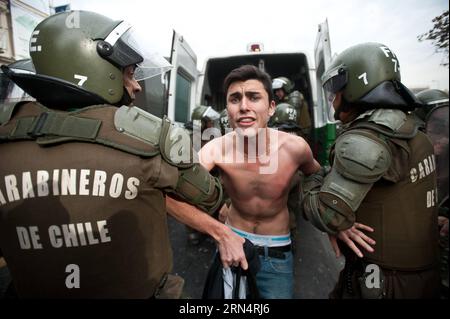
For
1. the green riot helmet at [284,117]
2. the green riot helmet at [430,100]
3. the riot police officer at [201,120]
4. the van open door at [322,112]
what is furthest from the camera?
the riot police officer at [201,120]

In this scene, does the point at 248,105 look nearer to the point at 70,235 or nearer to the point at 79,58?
the point at 79,58

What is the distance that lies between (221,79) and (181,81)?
2545mm

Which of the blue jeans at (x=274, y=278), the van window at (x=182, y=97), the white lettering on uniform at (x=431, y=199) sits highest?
the van window at (x=182, y=97)

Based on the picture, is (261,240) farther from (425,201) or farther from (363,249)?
(425,201)

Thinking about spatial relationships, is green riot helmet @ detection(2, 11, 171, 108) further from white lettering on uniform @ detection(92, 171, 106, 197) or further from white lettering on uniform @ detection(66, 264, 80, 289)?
white lettering on uniform @ detection(66, 264, 80, 289)

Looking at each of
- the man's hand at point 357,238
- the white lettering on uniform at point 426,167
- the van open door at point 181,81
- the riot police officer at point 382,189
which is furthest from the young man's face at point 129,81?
the van open door at point 181,81

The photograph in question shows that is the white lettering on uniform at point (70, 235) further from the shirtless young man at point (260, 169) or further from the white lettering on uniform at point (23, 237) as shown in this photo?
the shirtless young man at point (260, 169)

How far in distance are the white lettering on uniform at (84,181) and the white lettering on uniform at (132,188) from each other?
0.50ft

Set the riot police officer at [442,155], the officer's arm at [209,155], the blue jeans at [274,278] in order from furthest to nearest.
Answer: the officer's arm at [209,155] → the blue jeans at [274,278] → the riot police officer at [442,155]

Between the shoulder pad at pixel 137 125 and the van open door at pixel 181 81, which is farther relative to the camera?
the van open door at pixel 181 81

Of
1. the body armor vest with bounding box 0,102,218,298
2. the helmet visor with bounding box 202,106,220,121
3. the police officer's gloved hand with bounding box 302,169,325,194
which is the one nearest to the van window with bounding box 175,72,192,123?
the helmet visor with bounding box 202,106,220,121

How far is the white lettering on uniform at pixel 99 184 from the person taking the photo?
3.25ft

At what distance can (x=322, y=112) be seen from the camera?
5.18 m

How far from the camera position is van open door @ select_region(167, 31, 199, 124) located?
441 cm
